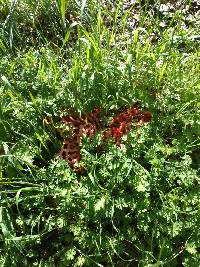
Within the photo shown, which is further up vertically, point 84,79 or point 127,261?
point 84,79

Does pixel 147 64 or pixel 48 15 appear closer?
pixel 147 64

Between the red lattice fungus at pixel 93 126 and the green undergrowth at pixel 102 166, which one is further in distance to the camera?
the red lattice fungus at pixel 93 126

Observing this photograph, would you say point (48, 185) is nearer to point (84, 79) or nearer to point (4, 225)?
point (4, 225)

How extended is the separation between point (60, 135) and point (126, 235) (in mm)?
772

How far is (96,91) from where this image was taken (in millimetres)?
2697

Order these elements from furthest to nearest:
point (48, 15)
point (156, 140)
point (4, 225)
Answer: point (48, 15)
point (156, 140)
point (4, 225)

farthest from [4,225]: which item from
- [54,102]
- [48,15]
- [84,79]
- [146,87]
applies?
[48,15]

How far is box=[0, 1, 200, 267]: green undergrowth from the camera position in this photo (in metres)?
2.36

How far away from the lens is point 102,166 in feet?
7.99

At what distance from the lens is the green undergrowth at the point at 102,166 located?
7.75 feet

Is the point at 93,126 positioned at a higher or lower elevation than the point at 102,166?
higher

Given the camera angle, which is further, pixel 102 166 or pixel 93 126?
pixel 93 126

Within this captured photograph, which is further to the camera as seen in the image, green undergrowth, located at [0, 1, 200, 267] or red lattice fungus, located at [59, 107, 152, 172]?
red lattice fungus, located at [59, 107, 152, 172]

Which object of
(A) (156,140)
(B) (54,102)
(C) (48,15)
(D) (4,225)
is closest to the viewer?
(D) (4,225)
